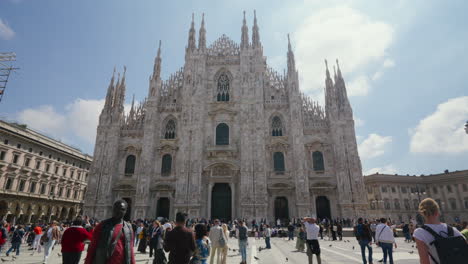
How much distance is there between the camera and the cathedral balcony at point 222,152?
2786cm

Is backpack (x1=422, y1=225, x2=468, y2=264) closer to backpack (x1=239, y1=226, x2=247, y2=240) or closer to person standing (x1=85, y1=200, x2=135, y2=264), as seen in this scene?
person standing (x1=85, y1=200, x2=135, y2=264)

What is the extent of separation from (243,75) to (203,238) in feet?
87.9

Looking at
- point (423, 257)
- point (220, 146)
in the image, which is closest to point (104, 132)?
point (220, 146)

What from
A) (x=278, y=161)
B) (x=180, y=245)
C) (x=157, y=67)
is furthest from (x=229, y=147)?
(x=180, y=245)

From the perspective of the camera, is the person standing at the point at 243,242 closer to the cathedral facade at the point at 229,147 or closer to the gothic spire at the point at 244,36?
the cathedral facade at the point at 229,147

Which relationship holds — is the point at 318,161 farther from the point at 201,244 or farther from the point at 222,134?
the point at 201,244

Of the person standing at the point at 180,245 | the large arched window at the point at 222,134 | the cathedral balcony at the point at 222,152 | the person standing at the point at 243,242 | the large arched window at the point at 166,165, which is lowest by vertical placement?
the person standing at the point at 243,242

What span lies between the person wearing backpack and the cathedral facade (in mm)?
23152

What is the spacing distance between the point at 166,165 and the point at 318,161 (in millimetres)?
16380

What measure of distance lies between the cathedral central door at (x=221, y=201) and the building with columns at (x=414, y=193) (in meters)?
28.2

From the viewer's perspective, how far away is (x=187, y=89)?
30500 mm

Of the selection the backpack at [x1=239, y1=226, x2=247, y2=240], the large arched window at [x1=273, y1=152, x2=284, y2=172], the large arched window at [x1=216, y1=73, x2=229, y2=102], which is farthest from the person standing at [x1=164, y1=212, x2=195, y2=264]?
the large arched window at [x1=216, y1=73, x2=229, y2=102]

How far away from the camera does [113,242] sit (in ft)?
10.7

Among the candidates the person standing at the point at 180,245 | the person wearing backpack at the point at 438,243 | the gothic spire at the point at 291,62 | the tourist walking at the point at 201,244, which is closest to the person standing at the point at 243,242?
the tourist walking at the point at 201,244
